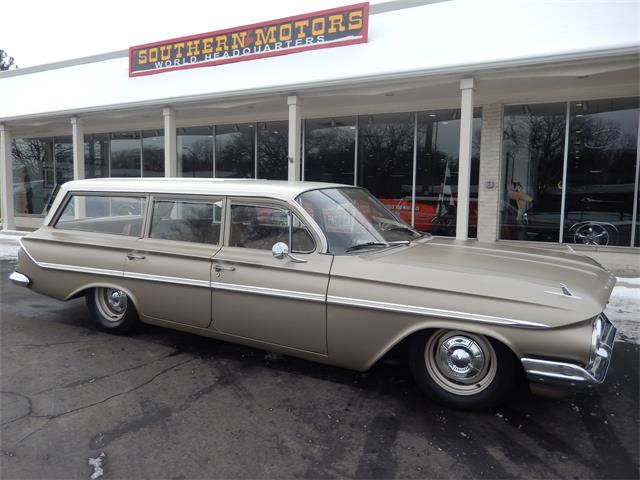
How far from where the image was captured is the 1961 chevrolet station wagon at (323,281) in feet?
10.0

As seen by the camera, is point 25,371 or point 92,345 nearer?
point 25,371

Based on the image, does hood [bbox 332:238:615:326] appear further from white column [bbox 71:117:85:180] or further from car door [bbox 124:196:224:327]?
white column [bbox 71:117:85:180]

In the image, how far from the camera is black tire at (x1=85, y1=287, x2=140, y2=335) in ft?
15.9

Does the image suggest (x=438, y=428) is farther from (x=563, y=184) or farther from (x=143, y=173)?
(x=143, y=173)

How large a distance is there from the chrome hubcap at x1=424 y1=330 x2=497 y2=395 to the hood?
28 cm

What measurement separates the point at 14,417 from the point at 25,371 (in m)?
0.93

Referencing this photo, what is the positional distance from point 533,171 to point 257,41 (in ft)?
22.1

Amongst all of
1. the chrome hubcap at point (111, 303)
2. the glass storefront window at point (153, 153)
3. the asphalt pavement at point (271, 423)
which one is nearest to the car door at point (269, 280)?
the asphalt pavement at point (271, 423)

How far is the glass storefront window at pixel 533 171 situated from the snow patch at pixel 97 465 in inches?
364

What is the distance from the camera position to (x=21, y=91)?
14961 millimetres

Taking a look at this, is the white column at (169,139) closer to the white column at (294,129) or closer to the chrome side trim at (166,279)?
the white column at (294,129)

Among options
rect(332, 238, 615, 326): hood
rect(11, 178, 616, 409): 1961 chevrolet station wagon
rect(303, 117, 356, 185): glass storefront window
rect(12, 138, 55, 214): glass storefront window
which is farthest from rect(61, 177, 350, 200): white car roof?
rect(12, 138, 55, 214): glass storefront window

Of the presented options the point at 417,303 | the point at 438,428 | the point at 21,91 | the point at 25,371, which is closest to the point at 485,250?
the point at 417,303

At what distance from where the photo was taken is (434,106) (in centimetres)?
1059
